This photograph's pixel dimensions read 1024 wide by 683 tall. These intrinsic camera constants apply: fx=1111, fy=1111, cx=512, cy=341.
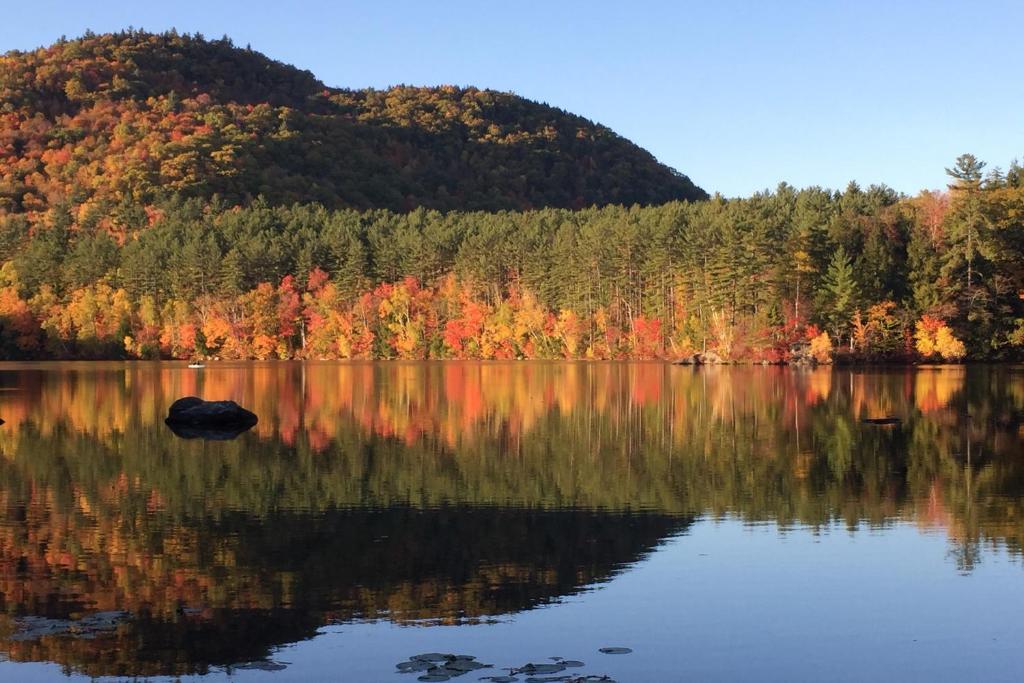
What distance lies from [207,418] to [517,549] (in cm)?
2242

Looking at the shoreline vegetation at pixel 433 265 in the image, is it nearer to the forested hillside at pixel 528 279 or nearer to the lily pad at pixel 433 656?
the forested hillside at pixel 528 279

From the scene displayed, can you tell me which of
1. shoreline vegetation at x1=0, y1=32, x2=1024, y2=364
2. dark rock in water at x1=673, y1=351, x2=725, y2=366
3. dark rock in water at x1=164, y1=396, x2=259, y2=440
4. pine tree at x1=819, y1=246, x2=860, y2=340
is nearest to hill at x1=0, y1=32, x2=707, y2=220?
shoreline vegetation at x1=0, y1=32, x2=1024, y2=364

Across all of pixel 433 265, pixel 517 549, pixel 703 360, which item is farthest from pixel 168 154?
pixel 517 549

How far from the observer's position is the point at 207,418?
37.9m

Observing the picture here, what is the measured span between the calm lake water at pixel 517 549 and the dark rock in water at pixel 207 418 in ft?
3.64

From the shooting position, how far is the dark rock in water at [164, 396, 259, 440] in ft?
124

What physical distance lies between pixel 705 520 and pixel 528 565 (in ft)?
16.7

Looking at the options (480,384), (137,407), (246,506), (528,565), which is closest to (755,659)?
(528,565)

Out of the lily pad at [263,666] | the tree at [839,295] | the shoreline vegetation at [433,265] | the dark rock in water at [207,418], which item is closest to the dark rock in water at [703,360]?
the shoreline vegetation at [433,265]

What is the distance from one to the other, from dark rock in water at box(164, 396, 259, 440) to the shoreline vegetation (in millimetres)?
62555

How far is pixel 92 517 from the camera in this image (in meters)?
21.0

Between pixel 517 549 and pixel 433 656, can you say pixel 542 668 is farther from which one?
Result: pixel 517 549

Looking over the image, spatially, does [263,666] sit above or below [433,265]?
below

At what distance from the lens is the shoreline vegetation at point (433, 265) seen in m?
92.4
